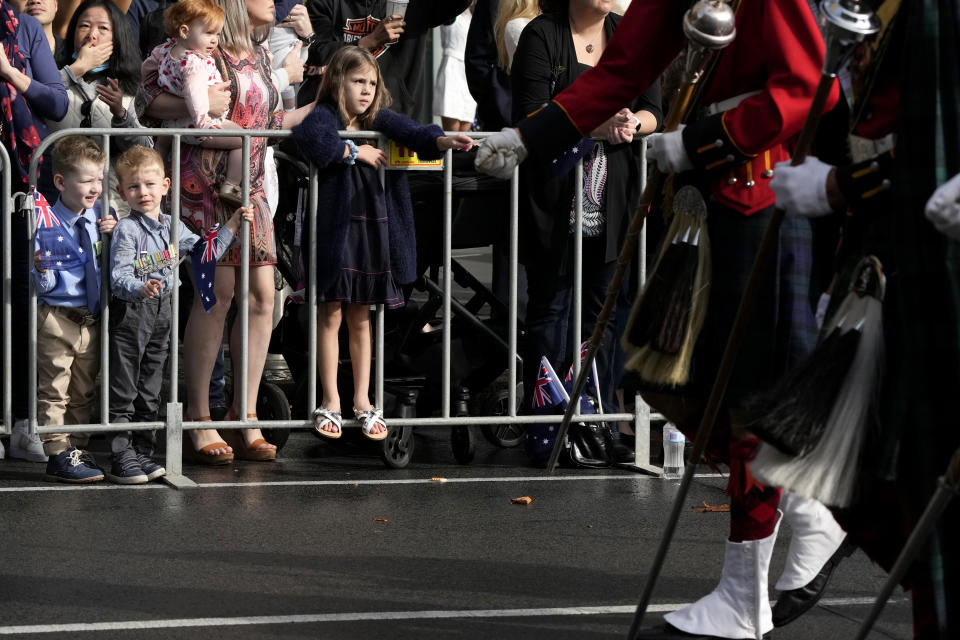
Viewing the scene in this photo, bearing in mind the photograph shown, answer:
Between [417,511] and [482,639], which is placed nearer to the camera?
[482,639]

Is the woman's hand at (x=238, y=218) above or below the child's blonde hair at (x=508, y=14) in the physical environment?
below

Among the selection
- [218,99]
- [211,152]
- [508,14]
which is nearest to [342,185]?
[211,152]

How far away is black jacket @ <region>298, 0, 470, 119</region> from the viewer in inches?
350

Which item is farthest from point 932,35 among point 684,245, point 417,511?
point 417,511

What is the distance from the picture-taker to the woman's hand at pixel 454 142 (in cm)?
667

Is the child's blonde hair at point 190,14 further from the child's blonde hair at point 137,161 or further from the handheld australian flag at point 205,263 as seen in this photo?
the handheld australian flag at point 205,263

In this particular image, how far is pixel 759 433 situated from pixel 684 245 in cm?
95

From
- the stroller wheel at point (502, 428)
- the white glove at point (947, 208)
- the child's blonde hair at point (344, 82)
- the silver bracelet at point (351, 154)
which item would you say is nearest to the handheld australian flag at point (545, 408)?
the stroller wheel at point (502, 428)

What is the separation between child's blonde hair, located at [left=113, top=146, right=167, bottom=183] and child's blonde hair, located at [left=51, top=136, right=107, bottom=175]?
79 mm

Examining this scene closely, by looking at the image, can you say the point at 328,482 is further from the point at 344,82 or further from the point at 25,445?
the point at 344,82

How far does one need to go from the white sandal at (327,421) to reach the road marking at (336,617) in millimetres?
2282

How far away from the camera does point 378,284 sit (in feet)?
22.5

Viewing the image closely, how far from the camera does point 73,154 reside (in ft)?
21.3

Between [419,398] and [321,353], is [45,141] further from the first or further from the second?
[419,398]
